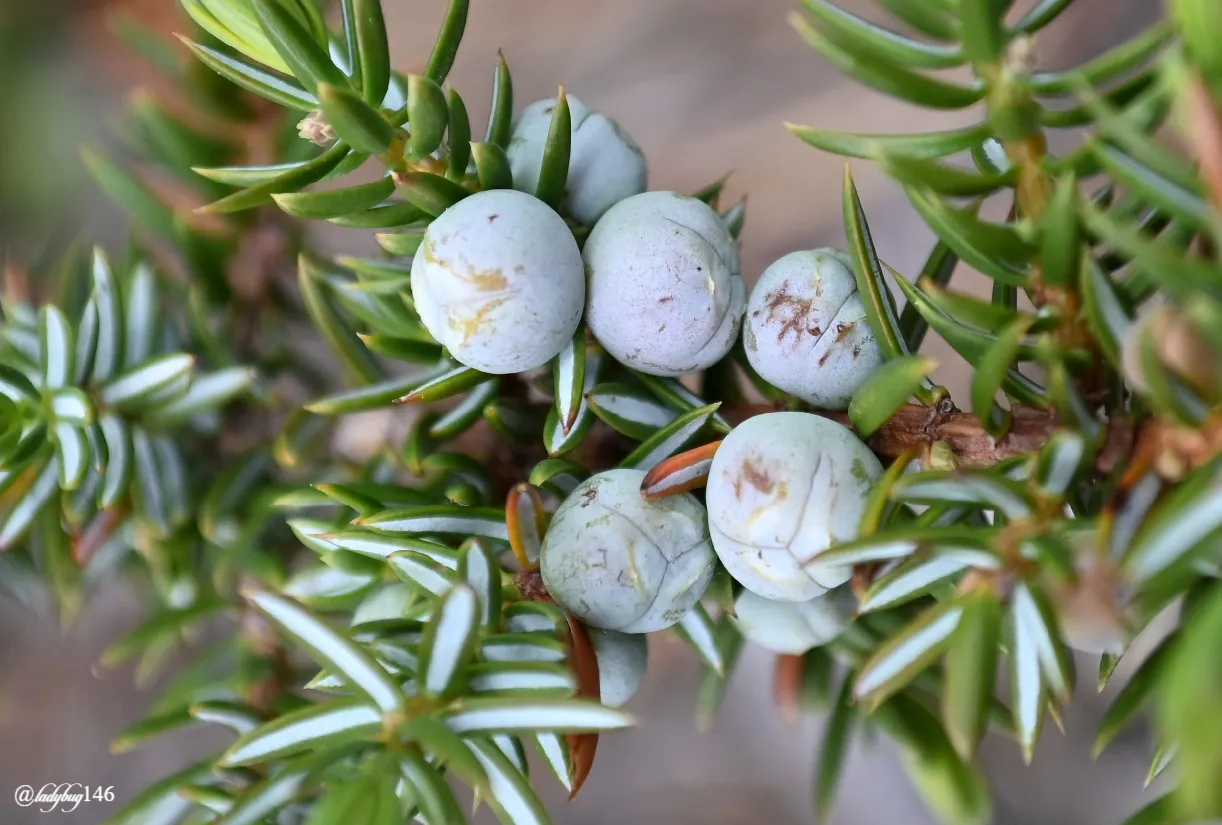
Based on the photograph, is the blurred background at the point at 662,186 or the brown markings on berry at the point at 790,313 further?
the blurred background at the point at 662,186

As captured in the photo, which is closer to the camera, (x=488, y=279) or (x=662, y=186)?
(x=488, y=279)

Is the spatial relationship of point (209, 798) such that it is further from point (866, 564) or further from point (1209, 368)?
point (1209, 368)

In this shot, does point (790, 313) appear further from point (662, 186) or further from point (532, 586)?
point (662, 186)

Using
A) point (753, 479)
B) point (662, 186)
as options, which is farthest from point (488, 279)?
point (662, 186)

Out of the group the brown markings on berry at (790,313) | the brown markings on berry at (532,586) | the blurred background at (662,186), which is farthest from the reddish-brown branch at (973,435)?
the blurred background at (662,186)

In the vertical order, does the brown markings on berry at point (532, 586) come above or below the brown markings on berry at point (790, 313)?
below

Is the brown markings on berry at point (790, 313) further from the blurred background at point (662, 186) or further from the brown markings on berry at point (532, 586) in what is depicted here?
the blurred background at point (662, 186)

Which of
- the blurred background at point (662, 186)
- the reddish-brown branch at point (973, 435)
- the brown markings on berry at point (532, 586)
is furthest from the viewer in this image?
the blurred background at point (662, 186)

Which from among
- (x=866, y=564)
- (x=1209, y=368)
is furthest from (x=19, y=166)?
(x=1209, y=368)

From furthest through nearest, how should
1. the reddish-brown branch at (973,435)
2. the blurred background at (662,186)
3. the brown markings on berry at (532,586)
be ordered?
the blurred background at (662,186)
the brown markings on berry at (532,586)
the reddish-brown branch at (973,435)
